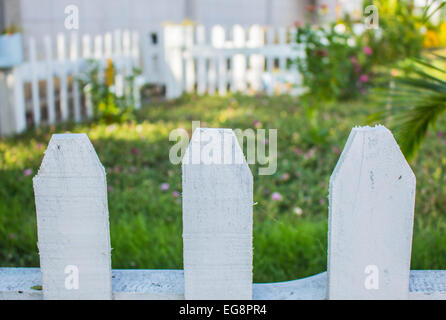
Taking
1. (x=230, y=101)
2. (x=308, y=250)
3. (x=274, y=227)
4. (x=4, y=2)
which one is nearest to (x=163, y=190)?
(x=274, y=227)

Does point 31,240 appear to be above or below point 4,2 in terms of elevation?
below

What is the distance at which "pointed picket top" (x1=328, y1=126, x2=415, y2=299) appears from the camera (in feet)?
3.87

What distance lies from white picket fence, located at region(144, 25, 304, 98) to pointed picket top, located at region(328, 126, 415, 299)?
580cm

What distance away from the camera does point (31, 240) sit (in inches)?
91.3

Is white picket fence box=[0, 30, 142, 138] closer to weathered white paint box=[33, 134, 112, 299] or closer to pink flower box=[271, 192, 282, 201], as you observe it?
pink flower box=[271, 192, 282, 201]

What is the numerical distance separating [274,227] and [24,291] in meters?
1.35

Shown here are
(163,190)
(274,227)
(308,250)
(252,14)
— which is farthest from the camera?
(252,14)

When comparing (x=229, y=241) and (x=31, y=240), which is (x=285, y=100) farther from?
(x=229, y=241)

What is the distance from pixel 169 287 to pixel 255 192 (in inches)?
70.7

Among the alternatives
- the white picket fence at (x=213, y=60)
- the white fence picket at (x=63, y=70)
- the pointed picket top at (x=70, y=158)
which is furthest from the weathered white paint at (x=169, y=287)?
the white picket fence at (x=213, y=60)

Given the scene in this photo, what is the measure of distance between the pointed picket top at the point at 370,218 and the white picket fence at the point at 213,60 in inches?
228

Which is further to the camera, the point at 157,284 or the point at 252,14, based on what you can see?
the point at 252,14

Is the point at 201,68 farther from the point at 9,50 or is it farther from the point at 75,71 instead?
the point at 9,50
